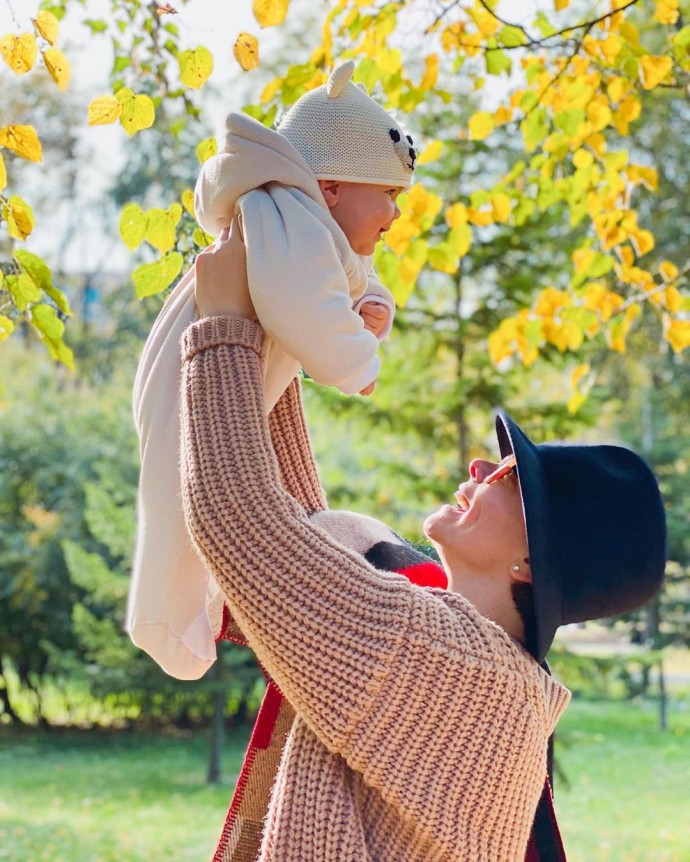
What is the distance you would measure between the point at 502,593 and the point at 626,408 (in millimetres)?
12566

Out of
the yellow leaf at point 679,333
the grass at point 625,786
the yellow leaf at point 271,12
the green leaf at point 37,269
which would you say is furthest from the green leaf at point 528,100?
the grass at point 625,786

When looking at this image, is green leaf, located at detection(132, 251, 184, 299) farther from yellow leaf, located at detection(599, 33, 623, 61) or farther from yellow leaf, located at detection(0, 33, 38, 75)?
yellow leaf, located at detection(599, 33, 623, 61)

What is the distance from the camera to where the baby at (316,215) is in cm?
145

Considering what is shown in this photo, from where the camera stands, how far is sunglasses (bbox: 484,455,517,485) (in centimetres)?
154

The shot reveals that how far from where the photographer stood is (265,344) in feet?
4.92

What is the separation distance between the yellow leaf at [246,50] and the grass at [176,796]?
612 cm

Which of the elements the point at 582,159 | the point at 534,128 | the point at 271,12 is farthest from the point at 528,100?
the point at 271,12

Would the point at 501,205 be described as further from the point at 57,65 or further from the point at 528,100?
the point at 57,65

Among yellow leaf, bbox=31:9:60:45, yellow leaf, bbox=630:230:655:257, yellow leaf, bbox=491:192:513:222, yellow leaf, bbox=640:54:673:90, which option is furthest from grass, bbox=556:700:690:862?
yellow leaf, bbox=31:9:60:45

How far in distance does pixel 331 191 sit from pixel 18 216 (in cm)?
66

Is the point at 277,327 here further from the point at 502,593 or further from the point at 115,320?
the point at 115,320

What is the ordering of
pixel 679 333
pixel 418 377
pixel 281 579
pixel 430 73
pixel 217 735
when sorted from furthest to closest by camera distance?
pixel 217 735 < pixel 418 377 < pixel 679 333 < pixel 430 73 < pixel 281 579

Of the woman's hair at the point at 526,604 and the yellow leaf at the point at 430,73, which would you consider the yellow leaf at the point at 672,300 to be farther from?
the woman's hair at the point at 526,604

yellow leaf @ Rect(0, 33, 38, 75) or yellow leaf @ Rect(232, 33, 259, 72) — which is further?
yellow leaf @ Rect(232, 33, 259, 72)
